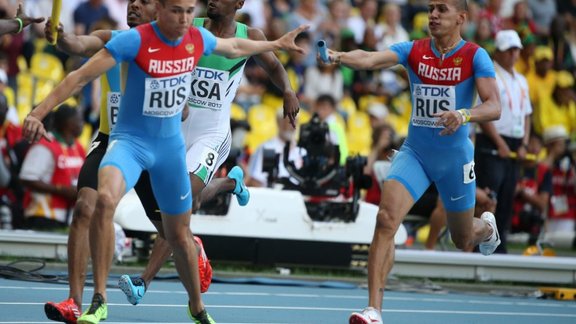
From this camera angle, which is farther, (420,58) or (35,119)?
(420,58)

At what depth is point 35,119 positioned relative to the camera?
27.1ft

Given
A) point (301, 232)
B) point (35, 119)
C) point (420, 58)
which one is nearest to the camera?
point (35, 119)

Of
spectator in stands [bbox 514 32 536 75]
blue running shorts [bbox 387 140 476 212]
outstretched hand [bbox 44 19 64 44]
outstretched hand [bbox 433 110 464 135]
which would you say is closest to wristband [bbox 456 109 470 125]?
outstretched hand [bbox 433 110 464 135]

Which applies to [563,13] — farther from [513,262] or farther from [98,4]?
[513,262]

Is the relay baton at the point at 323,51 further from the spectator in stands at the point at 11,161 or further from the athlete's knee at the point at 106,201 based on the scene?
the spectator in stands at the point at 11,161

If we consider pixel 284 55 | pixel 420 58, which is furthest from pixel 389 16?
pixel 420 58

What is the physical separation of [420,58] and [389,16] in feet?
42.2

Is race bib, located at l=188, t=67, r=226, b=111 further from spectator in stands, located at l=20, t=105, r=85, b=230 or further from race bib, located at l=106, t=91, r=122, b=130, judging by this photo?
spectator in stands, located at l=20, t=105, r=85, b=230

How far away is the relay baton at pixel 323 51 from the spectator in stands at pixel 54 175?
648cm

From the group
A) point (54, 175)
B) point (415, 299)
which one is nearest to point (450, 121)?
point (415, 299)

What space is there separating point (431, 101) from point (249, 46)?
170cm

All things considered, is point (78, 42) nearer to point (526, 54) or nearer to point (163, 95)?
point (163, 95)

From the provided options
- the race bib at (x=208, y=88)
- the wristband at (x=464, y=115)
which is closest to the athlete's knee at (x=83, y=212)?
the race bib at (x=208, y=88)

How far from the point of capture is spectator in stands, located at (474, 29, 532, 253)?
15.2 m
